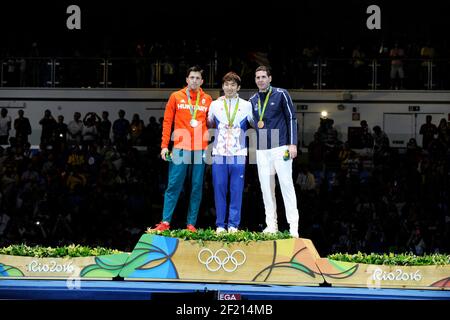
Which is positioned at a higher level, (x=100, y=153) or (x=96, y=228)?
(x=100, y=153)

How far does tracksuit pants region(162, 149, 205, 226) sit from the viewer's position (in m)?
11.8

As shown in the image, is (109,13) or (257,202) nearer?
(257,202)

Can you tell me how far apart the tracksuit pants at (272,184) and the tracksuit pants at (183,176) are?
0.71 meters

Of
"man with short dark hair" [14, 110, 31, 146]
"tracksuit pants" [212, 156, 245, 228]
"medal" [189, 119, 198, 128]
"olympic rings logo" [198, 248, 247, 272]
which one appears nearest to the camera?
"olympic rings logo" [198, 248, 247, 272]

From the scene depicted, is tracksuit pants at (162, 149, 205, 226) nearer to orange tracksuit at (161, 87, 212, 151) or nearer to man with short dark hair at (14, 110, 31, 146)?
orange tracksuit at (161, 87, 212, 151)

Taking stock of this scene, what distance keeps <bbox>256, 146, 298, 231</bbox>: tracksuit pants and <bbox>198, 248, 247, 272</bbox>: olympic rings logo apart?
0.99m

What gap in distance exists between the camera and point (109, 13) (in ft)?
71.6

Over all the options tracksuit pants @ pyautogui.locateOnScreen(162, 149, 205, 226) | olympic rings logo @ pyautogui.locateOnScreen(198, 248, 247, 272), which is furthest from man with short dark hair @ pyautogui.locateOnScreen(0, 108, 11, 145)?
olympic rings logo @ pyautogui.locateOnScreen(198, 248, 247, 272)

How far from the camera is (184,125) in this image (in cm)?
1181

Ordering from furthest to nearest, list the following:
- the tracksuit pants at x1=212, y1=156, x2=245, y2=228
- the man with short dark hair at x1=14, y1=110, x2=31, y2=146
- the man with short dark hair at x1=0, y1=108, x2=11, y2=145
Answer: the man with short dark hair at x1=0, y1=108, x2=11, y2=145 → the man with short dark hair at x1=14, y1=110, x2=31, y2=146 → the tracksuit pants at x1=212, y1=156, x2=245, y2=228
